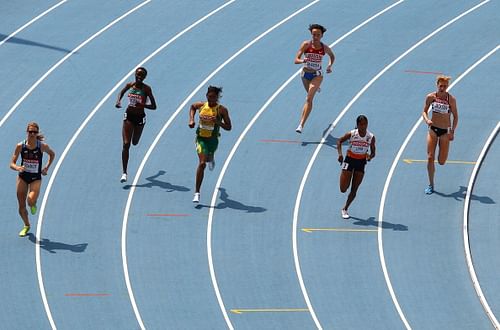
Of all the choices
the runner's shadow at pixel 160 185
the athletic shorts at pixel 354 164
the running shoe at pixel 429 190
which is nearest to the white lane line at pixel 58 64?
the runner's shadow at pixel 160 185

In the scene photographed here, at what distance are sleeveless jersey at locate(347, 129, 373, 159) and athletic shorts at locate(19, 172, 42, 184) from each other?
4837mm

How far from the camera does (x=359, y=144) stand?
66.0ft

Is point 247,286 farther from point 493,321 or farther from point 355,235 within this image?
point 493,321

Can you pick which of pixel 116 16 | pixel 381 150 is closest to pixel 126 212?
pixel 381 150

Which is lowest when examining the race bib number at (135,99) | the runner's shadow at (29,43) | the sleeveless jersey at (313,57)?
the race bib number at (135,99)

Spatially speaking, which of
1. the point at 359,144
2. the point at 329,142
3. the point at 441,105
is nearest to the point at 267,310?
the point at 359,144

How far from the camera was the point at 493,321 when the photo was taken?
60.7 feet

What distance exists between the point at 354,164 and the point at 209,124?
2.36m

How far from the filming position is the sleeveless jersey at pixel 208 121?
2025 centimetres

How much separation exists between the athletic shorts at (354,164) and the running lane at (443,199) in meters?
1.13

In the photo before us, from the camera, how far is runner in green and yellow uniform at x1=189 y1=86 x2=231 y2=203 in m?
20.2

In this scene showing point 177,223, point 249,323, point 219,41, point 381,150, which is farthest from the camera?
point 219,41

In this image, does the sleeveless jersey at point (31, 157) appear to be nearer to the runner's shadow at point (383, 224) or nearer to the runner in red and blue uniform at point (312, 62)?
the runner's shadow at point (383, 224)

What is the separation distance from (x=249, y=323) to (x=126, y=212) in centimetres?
346
